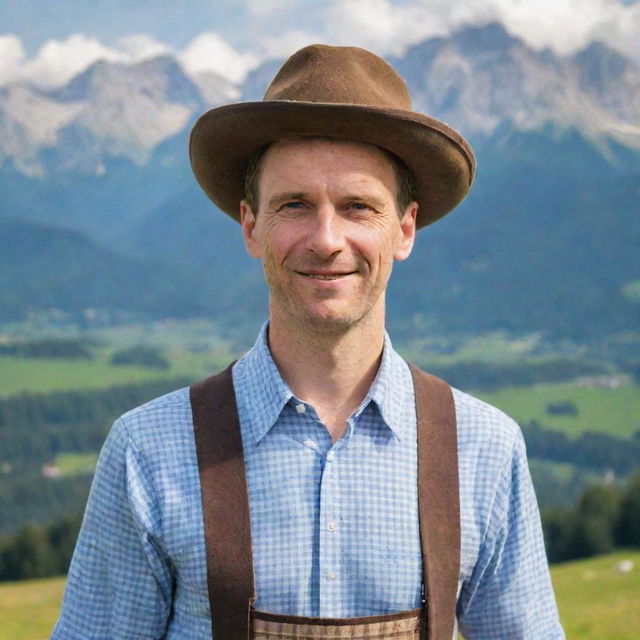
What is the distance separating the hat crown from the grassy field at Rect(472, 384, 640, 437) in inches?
3806

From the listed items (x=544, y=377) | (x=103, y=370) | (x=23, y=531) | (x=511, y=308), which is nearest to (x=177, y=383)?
(x=103, y=370)

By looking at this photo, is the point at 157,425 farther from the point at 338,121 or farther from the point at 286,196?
the point at 338,121

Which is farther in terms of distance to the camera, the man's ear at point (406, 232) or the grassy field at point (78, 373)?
the grassy field at point (78, 373)

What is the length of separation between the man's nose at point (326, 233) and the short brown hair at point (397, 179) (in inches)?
9.7

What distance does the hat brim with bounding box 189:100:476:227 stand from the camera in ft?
7.44

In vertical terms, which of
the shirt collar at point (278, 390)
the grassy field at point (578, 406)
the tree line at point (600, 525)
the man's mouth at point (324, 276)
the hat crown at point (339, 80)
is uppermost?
the grassy field at point (578, 406)

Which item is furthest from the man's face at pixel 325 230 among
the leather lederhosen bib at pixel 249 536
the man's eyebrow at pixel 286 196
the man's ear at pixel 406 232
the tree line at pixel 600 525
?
the tree line at pixel 600 525

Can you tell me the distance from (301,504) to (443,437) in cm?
44

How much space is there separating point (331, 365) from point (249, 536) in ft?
1.65

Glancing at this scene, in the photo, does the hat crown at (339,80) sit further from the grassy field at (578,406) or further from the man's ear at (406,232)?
the grassy field at (578,406)

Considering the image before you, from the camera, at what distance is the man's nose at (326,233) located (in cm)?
226

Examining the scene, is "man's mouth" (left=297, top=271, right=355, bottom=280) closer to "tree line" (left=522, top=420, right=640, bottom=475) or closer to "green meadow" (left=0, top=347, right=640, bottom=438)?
"tree line" (left=522, top=420, right=640, bottom=475)

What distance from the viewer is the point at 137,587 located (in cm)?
231

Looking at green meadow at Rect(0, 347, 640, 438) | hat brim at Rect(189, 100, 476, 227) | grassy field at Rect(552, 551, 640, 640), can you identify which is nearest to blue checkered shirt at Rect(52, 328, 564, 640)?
hat brim at Rect(189, 100, 476, 227)
